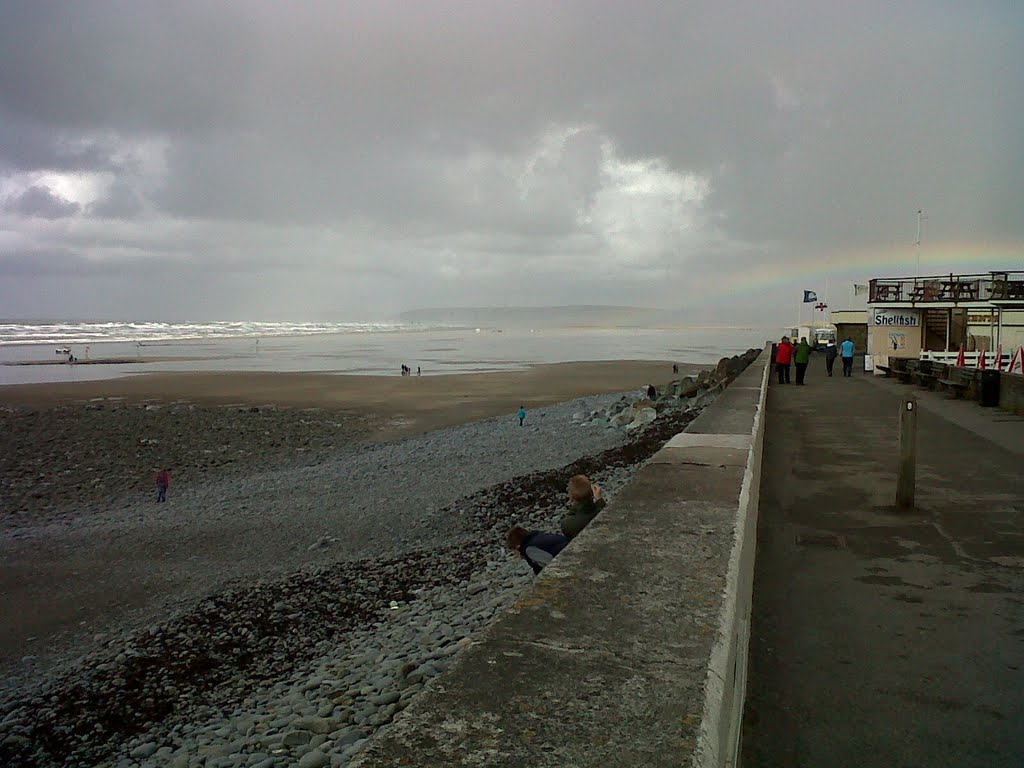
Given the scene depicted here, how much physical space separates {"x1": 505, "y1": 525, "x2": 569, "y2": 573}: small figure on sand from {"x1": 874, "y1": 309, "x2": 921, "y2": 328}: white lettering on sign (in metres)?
26.4

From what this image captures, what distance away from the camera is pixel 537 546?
5.57 m

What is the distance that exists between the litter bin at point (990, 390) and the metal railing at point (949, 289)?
878 cm

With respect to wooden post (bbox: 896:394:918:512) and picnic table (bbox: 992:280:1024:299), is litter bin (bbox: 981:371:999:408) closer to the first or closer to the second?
picnic table (bbox: 992:280:1024:299)

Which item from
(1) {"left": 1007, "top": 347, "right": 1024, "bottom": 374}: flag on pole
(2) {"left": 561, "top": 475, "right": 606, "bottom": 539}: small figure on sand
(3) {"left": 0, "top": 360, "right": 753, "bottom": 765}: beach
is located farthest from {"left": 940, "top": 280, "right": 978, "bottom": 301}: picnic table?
(2) {"left": 561, "top": 475, "right": 606, "bottom": 539}: small figure on sand

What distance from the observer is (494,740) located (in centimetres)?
194

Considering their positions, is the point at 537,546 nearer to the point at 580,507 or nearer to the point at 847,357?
the point at 580,507

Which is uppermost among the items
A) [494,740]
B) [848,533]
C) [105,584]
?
[494,740]

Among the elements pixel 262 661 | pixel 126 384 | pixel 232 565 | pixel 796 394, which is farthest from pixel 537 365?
pixel 262 661

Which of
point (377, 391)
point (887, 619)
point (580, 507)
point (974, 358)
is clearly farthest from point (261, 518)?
point (377, 391)

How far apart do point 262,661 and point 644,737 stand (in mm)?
6345

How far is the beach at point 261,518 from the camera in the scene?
316 inches

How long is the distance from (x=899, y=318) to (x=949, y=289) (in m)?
2.14

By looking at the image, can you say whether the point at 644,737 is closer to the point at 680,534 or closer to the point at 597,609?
the point at 597,609

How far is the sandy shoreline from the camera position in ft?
106
